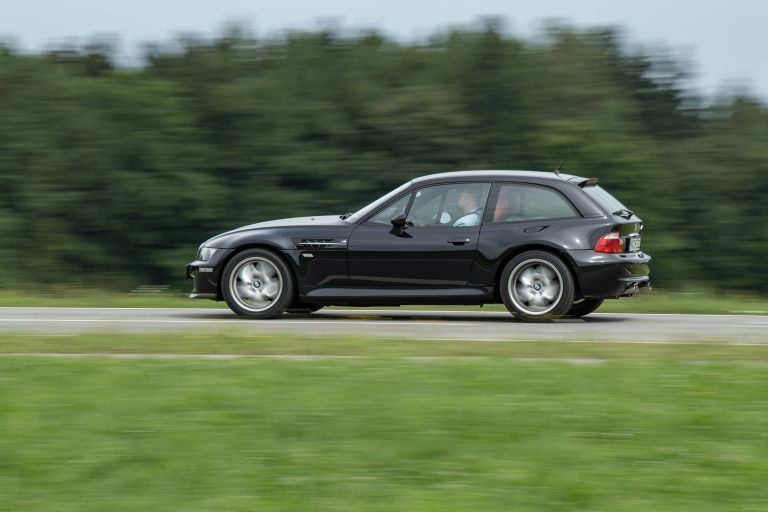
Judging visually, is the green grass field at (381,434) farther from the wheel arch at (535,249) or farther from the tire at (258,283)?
the tire at (258,283)

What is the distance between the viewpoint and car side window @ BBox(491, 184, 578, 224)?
13414 millimetres

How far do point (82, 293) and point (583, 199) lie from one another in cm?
1097

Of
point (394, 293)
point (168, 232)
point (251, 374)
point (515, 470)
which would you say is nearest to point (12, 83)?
point (168, 232)

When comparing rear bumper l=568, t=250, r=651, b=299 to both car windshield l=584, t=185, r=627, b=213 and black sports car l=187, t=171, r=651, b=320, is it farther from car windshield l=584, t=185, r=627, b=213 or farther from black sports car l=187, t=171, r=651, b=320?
car windshield l=584, t=185, r=627, b=213

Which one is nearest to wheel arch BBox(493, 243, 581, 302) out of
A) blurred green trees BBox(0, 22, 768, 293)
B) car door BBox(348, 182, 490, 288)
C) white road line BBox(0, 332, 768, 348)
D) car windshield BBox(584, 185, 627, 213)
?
car door BBox(348, 182, 490, 288)

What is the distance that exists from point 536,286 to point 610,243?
34.6 inches

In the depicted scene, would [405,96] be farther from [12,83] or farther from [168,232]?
[12,83]

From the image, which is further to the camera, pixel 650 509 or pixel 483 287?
pixel 483 287

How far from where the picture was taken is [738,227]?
Result: 29797mm

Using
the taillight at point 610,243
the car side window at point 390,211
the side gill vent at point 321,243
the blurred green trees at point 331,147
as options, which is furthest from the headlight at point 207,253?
the blurred green trees at point 331,147

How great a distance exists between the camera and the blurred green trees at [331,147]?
29.6 meters

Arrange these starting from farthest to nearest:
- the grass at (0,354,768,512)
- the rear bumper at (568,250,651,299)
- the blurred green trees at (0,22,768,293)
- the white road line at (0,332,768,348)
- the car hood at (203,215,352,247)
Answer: the blurred green trees at (0,22,768,293), the car hood at (203,215,352,247), the rear bumper at (568,250,651,299), the white road line at (0,332,768,348), the grass at (0,354,768,512)

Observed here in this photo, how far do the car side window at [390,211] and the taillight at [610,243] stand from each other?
2.07 m

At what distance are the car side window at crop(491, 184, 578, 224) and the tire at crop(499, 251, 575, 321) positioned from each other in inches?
17.8
